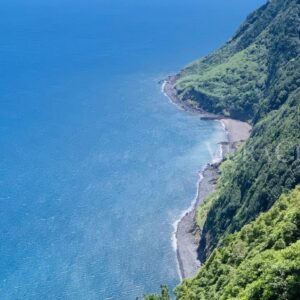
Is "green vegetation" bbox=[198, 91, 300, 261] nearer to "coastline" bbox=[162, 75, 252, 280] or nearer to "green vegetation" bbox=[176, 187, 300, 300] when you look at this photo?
"coastline" bbox=[162, 75, 252, 280]

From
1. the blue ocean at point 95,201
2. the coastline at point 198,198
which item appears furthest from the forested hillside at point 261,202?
the blue ocean at point 95,201

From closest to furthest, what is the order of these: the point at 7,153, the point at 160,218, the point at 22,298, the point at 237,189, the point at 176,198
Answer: the point at 22,298, the point at 237,189, the point at 160,218, the point at 176,198, the point at 7,153

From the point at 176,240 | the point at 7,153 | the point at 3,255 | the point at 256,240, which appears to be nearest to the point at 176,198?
the point at 176,240

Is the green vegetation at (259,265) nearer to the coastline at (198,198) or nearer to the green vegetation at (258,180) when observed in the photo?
the green vegetation at (258,180)

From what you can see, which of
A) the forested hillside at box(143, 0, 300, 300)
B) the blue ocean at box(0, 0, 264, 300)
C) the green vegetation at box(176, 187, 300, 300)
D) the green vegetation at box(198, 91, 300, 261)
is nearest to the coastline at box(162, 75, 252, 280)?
the blue ocean at box(0, 0, 264, 300)

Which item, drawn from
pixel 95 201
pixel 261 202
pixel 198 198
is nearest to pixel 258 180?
pixel 261 202

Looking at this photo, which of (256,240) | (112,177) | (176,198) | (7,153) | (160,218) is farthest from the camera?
(7,153)

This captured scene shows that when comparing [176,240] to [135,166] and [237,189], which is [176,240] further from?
[135,166]
